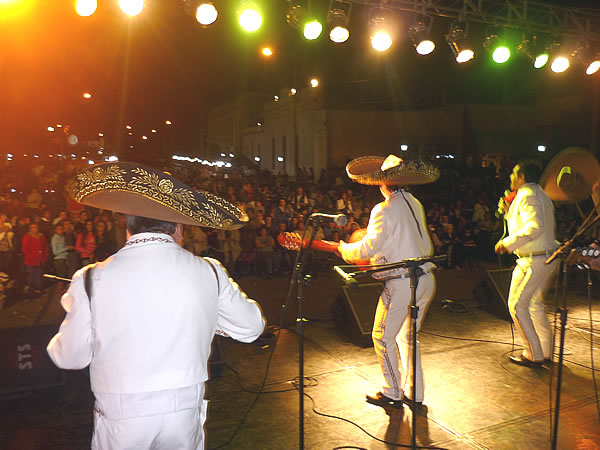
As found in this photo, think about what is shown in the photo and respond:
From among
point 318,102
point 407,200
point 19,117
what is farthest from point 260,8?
point 318,102

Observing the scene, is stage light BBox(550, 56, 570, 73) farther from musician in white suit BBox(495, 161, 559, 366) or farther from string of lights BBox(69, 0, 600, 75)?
musician in white suit BBox(495, 161, 559, 366)

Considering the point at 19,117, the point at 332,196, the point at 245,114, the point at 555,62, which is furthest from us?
the point at 245,114

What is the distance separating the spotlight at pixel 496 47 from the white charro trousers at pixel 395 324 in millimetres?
5069

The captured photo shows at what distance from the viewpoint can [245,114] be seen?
163 feet

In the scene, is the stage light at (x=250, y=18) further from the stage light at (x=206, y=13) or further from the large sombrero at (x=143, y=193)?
the large sombrero at (x=143, y=193)

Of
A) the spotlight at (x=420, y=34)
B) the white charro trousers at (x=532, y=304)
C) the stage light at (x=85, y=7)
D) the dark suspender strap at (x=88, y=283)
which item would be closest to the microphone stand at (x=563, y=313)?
the white charro trousers at (x=532, y=304)

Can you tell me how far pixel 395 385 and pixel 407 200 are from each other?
158 centimetres

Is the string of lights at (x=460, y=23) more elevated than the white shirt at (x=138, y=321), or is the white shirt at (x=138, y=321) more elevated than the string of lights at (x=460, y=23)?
the string of lights at (x=460, y=23)

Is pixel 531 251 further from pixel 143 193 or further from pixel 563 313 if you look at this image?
pixel 143 193

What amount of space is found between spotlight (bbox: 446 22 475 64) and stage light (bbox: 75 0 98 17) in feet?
16.4

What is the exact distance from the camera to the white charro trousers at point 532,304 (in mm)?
4805

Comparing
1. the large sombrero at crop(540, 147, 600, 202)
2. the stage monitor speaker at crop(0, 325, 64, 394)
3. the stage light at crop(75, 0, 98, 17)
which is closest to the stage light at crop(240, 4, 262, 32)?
the stage light at crop(75, 0, 98, 17)

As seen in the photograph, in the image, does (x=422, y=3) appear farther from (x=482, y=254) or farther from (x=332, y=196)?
(x=332, y=196)

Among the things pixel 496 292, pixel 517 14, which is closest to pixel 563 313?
pixel 496 292
